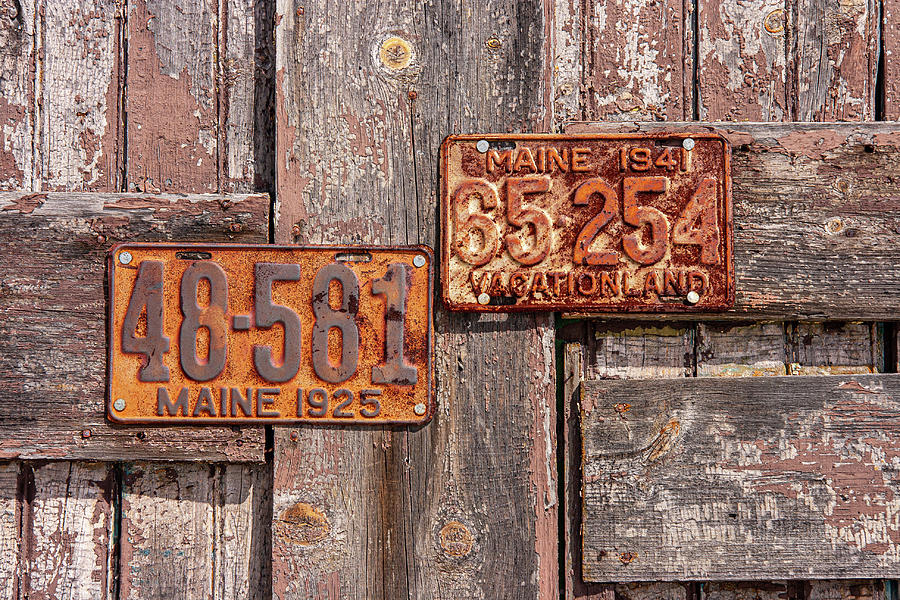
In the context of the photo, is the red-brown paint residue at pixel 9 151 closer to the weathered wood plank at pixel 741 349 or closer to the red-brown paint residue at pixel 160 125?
the red-brown paint residue at pixel 160 125

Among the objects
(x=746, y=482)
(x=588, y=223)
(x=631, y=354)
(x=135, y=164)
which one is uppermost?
(x=135, y=164)

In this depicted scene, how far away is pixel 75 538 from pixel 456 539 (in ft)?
2.51

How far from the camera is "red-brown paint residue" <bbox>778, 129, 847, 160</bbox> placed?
1.07 m

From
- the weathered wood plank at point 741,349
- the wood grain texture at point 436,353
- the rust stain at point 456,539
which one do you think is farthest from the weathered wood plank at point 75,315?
the weathered wood plank at point 741,349

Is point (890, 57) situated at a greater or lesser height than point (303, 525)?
greater

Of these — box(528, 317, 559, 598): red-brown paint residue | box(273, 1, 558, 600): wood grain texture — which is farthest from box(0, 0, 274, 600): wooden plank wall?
box(528, 317, 559, 598): red-brown paint residue

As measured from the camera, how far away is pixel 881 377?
1068mm

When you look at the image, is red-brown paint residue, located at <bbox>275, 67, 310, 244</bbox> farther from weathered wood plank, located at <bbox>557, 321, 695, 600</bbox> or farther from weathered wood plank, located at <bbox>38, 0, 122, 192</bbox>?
weathered wood plank, located at <bbox>557, 321, 695, 600</bbox>

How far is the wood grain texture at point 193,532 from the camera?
112cm

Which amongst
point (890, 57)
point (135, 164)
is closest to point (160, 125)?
point (135, 164)

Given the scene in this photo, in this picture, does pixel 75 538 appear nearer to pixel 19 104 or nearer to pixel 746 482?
pixel 19 104

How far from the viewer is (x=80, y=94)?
114 centimetres

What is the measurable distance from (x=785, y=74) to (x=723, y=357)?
585mm

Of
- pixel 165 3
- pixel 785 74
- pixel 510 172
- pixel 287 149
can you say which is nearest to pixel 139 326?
pixel 287 149
